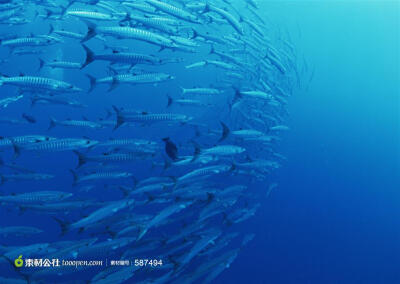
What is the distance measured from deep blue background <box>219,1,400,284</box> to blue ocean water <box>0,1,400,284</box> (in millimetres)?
46

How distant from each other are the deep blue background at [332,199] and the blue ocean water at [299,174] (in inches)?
1.8

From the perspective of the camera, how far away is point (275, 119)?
31.5 ft

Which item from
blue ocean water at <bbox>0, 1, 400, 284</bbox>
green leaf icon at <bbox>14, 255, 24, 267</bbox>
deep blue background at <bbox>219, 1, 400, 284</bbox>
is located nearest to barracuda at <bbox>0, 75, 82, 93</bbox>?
blue ocean water at <bbox>0, 1, 400, 284</bbox>

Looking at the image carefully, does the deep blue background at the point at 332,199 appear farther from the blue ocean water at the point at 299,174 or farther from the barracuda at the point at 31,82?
the barracuda at the point at 31,82

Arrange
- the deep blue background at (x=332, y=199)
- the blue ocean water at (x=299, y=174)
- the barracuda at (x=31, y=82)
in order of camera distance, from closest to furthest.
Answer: the barracuda at (x=31, y=82) → the blue ocean water at (x=299, y=174) → the deep blue background at (x=332, y=199)

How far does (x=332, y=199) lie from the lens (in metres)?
16.3

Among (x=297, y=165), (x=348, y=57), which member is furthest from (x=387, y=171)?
(x=348, y=57)

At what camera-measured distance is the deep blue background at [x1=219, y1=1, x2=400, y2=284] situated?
1284cm

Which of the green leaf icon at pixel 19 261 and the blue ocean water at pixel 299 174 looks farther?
the blue ocean water at pixel 299 174

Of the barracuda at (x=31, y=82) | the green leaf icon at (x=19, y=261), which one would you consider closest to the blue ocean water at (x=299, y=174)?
the barracuda at (x=31, y=82)

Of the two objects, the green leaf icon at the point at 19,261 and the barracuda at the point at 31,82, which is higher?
→ the barracuda at the point at 31,82

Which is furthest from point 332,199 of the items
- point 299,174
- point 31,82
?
point 31,82

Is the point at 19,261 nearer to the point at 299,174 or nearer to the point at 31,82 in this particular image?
the point at 31,82

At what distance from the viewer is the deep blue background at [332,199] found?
12836mm
